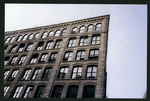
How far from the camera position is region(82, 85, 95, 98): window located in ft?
52.4

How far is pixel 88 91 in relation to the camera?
16.3 m

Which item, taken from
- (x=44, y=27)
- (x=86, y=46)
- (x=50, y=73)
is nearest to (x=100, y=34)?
(x=86, y=46)

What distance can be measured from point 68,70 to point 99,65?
462 cm

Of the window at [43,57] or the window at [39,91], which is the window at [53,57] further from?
the window at [39,91]

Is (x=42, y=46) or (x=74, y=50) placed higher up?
(x=42, y=46)

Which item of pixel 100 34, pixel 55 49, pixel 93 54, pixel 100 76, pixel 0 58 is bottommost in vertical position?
pixel 0 58

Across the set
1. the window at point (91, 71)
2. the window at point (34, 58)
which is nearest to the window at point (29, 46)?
the window at point (34, 58)

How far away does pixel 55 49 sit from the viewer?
2325 centimetres

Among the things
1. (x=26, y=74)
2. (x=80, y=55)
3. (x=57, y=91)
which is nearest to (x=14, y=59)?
(x=26, y=74)

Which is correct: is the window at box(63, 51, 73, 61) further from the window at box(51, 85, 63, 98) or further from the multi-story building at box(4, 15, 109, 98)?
the window at box(51, 85, 63, 98)

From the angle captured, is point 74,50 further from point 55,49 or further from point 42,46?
point 42,46

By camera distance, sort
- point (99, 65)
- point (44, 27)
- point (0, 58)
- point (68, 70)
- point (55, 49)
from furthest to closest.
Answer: point (44, 27), point (55, 49), point (68, 70), point (99, 65), point (0, 58)

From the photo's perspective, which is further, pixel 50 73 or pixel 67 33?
pixel 67 33

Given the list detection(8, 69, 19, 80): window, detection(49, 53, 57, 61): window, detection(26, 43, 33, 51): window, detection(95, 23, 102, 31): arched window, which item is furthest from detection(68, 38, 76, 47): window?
detection(8, 69, 19, 80): window
